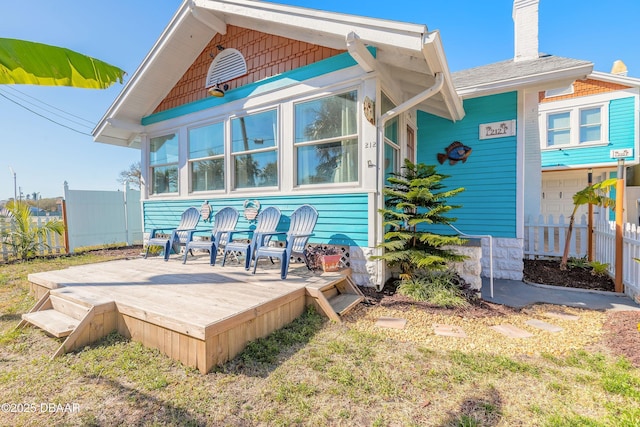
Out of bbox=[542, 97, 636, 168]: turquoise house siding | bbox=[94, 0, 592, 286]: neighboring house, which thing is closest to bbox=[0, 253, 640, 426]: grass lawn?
bbox=[94, 0, 592, 286]: neighboring house

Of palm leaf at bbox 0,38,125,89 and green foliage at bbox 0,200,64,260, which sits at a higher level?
palm leaf at bbox 0,38,125,89

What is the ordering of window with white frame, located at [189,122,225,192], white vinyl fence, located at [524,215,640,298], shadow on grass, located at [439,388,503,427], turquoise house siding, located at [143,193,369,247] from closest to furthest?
shadow on grass, located at [439,388,503,427]
white vinyl fence, located at [524,215,640,298]
turquoise house siding, located at [143,193,369,247]
window with white frame, located at [189,122,225,192]

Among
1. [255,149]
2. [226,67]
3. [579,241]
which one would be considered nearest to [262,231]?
[255,149]

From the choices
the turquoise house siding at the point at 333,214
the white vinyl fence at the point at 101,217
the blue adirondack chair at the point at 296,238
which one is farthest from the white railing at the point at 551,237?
the white vinyl fence at the point at 101,217

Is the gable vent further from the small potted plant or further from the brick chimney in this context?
the brick chimney

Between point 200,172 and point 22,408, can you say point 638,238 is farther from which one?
point 200,172

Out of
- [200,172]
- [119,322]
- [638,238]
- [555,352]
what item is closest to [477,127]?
[638,238]

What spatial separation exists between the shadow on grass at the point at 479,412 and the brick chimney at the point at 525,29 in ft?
23.1

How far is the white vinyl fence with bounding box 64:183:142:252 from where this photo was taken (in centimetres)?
783

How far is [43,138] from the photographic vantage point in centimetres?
1159

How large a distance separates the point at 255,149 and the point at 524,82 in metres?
4.63

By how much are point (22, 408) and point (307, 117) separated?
4232 millimetres

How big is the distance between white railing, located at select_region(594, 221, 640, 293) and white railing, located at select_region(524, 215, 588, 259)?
17.2 inches

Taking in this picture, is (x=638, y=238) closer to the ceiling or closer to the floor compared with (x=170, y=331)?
closer to the ceiling
